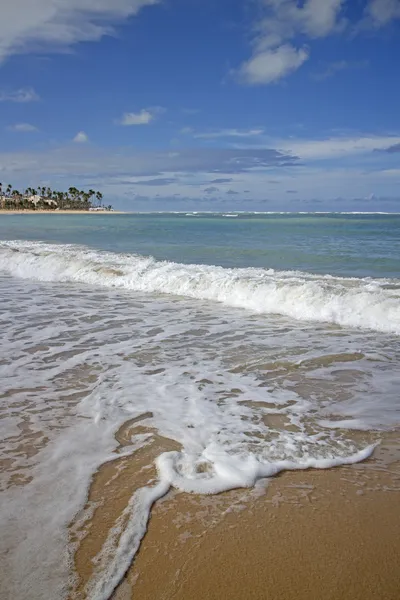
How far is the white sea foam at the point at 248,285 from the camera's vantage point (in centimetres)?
899

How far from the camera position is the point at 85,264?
15883 millimetres

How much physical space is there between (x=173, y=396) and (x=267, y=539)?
93.0 inches

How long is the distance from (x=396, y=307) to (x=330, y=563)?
7.03 meters

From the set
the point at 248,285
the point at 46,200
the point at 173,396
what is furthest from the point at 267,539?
the point at 46,200

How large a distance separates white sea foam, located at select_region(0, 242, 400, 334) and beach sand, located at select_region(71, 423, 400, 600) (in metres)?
5.72

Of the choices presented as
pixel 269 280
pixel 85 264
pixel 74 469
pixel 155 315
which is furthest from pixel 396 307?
pixel 85 264

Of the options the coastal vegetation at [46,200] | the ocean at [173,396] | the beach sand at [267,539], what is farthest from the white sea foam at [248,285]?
the coastal vegetation at [46,200]

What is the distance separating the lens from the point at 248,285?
11.3 m

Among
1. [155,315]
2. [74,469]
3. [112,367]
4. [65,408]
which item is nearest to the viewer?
[74,469]

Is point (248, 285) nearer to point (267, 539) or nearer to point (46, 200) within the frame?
point (267, 539)

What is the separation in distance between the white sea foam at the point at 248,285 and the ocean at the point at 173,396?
2.3 inches

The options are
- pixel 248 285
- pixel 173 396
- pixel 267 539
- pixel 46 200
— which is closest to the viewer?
pixel 267 539

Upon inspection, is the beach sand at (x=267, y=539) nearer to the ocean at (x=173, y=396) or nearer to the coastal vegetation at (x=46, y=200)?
the ocean at (x=173, y=396)

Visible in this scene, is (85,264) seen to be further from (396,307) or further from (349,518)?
(349,518)
